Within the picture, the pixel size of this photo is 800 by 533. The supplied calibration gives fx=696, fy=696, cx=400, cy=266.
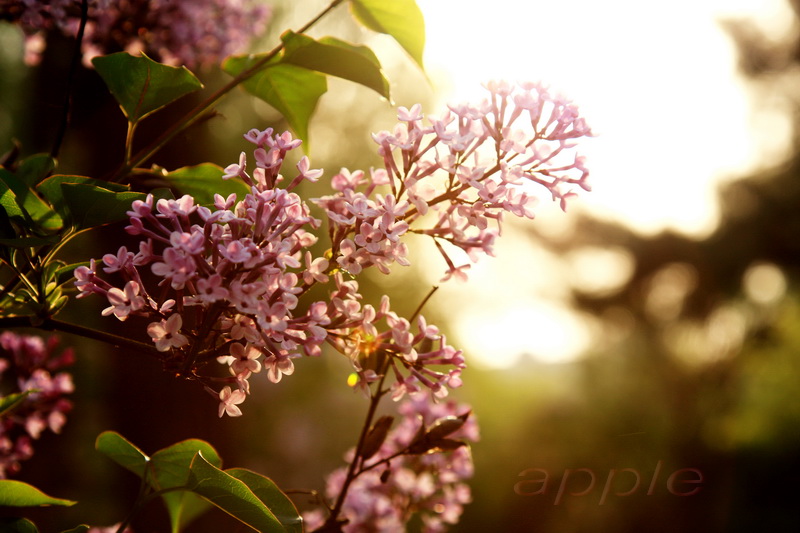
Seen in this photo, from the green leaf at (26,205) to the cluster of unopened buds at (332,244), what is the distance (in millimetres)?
67

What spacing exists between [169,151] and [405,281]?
5641 mm

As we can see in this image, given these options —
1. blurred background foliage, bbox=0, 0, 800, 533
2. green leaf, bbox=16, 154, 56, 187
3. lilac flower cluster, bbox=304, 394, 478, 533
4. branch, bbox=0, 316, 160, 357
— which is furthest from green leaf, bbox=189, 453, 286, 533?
blurred background foliage, bbox=0, 0, 800, 533

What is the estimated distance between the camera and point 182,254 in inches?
20.9

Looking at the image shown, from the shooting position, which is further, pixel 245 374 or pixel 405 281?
pixel 405 281

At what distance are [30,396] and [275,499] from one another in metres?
0.59

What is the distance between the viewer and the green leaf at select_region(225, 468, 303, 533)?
61 centimetres

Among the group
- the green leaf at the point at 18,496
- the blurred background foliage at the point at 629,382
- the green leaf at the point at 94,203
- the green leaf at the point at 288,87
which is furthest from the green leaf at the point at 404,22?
the blurred background foliage at the point at 629,382

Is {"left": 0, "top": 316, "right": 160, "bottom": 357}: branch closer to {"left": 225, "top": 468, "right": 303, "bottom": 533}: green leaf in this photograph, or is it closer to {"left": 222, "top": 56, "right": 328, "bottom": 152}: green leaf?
{"left": 225, "top": 468, "right": 303, "bottom": 533}: green leaf

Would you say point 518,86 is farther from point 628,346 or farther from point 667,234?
point 628,346

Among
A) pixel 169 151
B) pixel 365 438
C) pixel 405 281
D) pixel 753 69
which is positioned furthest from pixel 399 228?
pixel 753 69

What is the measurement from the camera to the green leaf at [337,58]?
2.44 feet

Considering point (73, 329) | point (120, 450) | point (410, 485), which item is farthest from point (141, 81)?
point (410, 485)

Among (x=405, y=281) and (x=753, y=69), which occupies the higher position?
(x=753, y=69)

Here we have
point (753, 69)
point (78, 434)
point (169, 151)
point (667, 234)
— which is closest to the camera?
point (169, 151)
